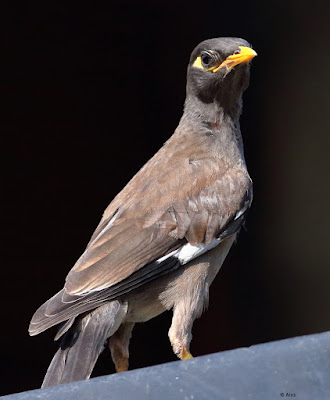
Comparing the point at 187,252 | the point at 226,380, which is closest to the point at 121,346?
the point at 187,252

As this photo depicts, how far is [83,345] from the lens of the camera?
2670 mm

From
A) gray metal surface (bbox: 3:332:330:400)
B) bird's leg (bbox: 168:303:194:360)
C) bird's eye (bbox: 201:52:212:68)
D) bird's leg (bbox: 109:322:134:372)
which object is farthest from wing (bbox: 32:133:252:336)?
gray metal surface (bbox: 3:332:330:400)

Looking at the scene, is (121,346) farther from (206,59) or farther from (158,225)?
(206,59)

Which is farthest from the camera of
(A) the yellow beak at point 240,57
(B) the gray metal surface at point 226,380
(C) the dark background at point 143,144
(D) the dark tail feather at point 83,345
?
(C) the dark background at point 143,144

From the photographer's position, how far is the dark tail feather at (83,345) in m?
2.60

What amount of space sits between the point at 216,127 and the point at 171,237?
0.57m

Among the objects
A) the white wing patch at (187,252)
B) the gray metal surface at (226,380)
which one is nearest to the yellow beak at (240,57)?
the white wing patch at (187,252)

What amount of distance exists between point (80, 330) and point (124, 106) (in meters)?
2.80

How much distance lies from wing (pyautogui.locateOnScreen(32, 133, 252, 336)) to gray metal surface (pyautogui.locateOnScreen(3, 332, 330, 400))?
2.81 feet

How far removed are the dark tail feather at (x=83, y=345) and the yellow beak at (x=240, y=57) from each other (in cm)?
89

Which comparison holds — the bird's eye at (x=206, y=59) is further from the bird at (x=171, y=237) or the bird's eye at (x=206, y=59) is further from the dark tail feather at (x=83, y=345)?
the dark tail feather at (x=83, y=345)

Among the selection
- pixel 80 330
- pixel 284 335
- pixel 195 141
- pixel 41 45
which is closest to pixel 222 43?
pixel 195 141

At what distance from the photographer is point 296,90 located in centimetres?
527

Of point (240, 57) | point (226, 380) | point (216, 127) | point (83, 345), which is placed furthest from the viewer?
point (216, 127)
